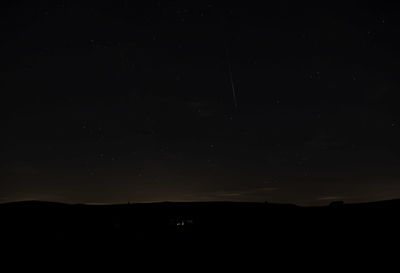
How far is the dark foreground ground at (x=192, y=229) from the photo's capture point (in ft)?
55.6

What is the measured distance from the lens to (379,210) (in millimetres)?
18094

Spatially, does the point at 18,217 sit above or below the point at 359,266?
above

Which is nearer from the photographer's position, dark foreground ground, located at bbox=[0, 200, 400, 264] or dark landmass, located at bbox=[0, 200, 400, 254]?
dark foreground ground, located at bbox=[0, 200, 400, 264]

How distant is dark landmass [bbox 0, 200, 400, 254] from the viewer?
56.1 feet

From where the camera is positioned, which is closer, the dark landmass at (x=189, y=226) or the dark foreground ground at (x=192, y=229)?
the dark foreground ground at (x=192, y=229)

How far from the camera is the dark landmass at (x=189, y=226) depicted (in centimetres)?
1709

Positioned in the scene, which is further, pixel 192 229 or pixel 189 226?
pixel 189 226

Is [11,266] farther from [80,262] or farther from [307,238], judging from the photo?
[307,238]

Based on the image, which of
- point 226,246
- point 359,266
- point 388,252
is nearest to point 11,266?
point 226,246

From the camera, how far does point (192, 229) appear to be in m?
18.1

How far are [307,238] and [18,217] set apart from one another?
11837 mm

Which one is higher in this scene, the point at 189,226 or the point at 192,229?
the point at 189,226

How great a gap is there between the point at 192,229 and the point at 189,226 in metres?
0.20

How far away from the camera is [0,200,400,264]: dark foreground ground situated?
667 inches
